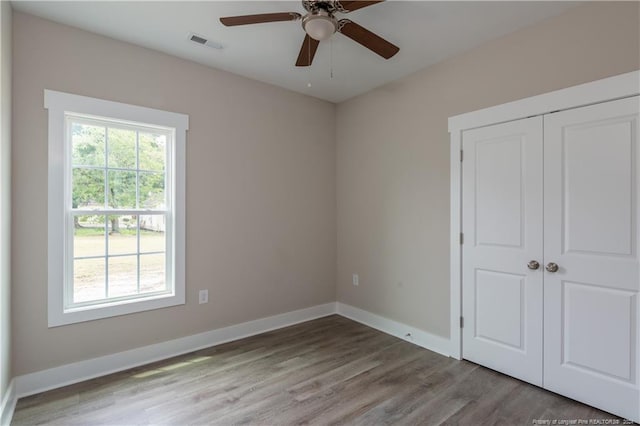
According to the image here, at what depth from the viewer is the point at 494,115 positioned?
8.94ft

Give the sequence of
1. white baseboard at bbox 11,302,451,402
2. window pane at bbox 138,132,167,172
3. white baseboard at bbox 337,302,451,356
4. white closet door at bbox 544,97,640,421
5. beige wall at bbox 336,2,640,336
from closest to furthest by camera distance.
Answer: white closet door at bbox 544,97,640,421
beige wall at bbox 336,2,640,336
white baseboard at bbox 11,302,451,402
window pane at bbox 138,132,167,172
white baseboard at bbox 337,302,451,356

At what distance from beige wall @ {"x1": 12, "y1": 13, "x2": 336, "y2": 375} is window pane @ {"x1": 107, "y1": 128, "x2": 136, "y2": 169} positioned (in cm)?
29

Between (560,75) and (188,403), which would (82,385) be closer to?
(188,403)

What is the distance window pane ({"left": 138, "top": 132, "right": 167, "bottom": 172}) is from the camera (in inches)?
117

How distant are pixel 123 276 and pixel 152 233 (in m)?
0.43

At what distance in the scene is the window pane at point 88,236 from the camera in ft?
8.66

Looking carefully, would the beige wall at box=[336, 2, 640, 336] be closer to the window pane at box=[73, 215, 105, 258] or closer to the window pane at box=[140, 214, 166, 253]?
the window pane at box=[140, 214, 166, 253]

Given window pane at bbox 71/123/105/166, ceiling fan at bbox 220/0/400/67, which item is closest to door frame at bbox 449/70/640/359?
ceiling fan at bbox 220/0/400/67

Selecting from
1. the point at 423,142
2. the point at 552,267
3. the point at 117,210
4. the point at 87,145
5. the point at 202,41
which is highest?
the point at 202,41

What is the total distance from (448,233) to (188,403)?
254 centimetres

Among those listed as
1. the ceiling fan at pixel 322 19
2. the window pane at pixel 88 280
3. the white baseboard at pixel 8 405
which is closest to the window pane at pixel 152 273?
the window pane at pixel 88 280

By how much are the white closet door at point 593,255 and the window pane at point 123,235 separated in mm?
3385

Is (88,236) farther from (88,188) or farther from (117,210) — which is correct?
(88,188)

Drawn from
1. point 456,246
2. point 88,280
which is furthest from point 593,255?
point 88,280
